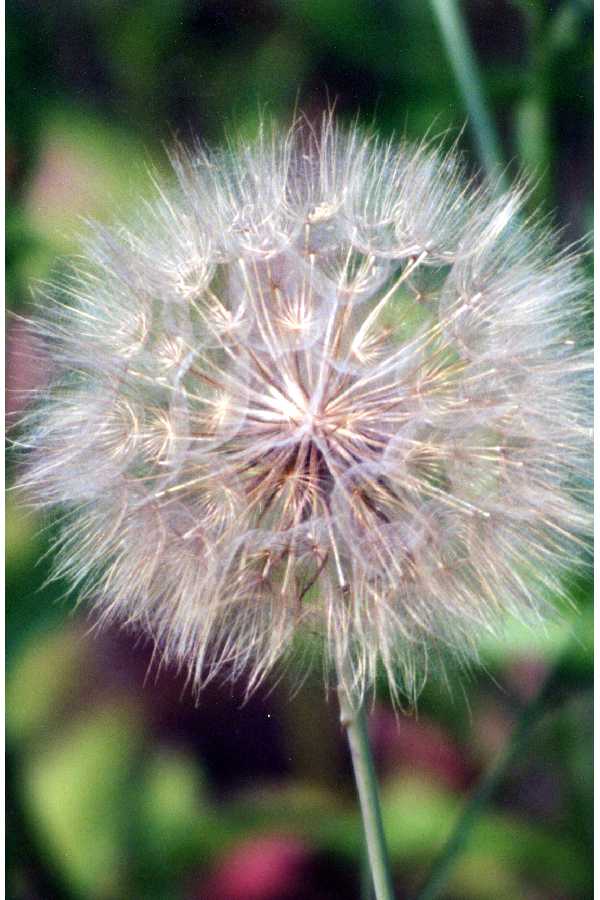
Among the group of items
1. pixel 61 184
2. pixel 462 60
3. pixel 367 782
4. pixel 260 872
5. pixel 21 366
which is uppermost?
pixel 462 60

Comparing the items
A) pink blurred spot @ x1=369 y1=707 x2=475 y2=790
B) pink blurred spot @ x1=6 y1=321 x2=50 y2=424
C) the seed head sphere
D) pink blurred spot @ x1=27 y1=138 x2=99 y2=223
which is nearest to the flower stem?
Answer: the seed head sphere

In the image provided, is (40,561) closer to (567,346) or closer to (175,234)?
(175,234)

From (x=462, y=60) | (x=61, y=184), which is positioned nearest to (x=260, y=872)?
(x=61, y=184)

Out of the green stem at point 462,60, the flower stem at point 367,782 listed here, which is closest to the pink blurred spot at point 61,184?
the green stem at point 462,60

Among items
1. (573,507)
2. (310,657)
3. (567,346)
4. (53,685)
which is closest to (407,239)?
(567,346)

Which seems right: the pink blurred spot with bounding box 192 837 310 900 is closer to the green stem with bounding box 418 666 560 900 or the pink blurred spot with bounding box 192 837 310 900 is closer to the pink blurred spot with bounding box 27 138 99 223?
the green stem with bounding box 418 666 560 900

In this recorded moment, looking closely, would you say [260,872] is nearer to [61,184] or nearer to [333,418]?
[333,418]
